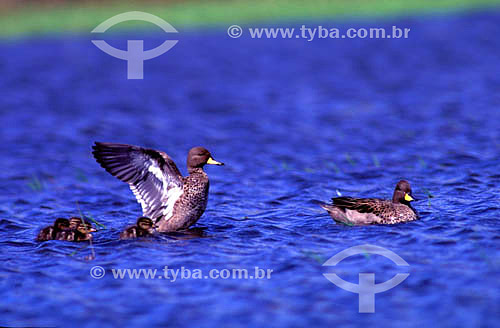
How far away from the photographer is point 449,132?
1463 cm

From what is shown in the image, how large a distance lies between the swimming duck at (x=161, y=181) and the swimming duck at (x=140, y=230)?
334 mm

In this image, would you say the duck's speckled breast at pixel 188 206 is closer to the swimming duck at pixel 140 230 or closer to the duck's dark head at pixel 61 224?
the swimming duck at pixel 140 230

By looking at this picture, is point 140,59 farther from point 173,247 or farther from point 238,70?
point 173,247

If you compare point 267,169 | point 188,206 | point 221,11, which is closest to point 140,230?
point 188,206

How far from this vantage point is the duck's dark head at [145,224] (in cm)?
914

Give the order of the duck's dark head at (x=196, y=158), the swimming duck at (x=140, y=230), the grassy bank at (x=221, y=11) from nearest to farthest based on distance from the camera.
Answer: the swimming duck at (x=140, y=230) < the duck's dark head at (x=196, y=158) < the grassy bank at (x=221, y=11)

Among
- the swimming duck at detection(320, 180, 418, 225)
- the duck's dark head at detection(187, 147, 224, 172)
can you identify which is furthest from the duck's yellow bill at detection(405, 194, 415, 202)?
the duck's dark head at detection(187, 147, 224, 172)

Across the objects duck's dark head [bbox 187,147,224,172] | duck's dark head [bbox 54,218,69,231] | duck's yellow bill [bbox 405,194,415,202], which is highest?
duck's dark head [bbox 187,147,224,172]

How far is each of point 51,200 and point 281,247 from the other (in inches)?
197

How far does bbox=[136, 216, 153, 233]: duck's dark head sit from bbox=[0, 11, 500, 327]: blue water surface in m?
0.16

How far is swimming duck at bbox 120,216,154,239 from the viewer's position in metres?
8.99

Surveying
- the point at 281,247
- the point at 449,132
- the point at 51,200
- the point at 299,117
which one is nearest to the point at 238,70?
the point at 299,117

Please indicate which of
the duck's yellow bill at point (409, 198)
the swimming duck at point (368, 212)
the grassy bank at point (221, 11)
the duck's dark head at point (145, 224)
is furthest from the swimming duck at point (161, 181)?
the grassy bank at point (221, 11)

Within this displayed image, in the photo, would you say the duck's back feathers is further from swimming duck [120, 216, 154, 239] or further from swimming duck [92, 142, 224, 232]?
swimming duck [120, 216, 154, 239]
